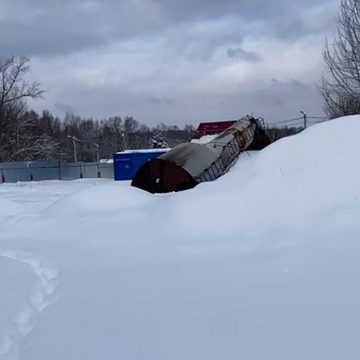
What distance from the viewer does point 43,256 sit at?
7.34 m

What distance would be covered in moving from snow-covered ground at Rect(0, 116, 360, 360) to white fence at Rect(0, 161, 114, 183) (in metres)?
30.9

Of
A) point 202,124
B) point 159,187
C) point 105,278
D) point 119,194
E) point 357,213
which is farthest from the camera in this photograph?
point 202,124

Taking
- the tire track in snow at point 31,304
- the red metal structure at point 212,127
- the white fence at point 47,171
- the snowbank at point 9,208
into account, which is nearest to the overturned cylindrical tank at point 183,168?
the snowbank at point 9,208

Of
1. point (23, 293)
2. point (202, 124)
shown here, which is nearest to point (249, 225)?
point (23, 293)

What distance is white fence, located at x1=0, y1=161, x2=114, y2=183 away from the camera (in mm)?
41312

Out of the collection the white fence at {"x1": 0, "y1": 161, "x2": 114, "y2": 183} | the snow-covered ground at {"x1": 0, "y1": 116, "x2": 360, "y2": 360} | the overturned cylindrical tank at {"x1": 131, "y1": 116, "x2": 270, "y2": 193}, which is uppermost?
the overturned cylindrical tank at {"x1": 131, "y1": 116, "x2": 270, "y2": 193}

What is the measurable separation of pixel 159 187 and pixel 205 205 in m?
5.33

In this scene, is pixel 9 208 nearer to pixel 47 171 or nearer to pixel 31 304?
pixel 31 304

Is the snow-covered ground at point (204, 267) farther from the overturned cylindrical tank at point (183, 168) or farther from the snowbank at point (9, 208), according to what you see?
the overturned cylindrical tank at point (183, 168)

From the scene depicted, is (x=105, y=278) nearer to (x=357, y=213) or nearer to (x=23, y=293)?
(x=23, y=293)

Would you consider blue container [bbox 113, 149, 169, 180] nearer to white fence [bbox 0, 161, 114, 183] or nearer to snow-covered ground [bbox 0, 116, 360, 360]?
white fence [bbox 0, 161, 114, 183]

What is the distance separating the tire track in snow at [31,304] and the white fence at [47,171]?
114 feet

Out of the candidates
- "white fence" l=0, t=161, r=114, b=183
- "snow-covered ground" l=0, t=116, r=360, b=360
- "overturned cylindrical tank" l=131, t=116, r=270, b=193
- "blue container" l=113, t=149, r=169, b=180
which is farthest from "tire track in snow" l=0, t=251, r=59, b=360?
"white fence" l=0, t=161, r=114, b=183

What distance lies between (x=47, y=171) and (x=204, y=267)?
40.1 meters
